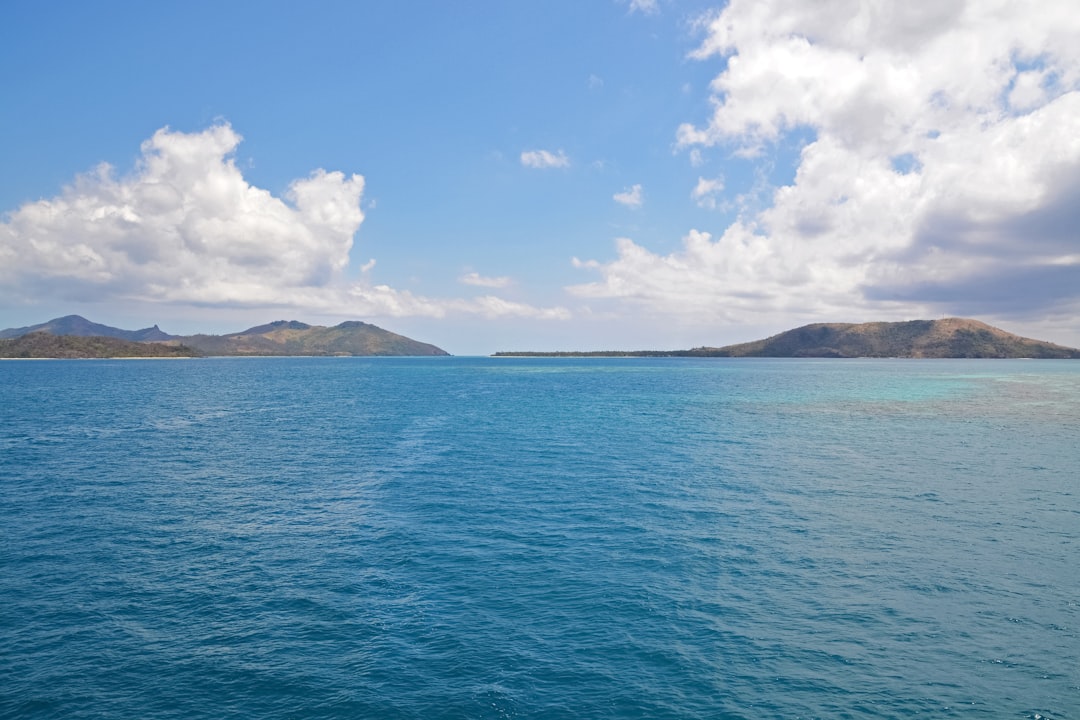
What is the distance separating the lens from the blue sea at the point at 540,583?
2184 cm

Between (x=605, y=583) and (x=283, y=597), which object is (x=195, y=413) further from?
(x=605, y=583)

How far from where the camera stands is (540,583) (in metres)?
31.3

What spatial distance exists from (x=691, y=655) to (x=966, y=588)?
1632cm

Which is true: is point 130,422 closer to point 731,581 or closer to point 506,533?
point 506,533

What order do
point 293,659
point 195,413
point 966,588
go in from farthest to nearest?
point 195,413 → point 966,588 → point 293,659

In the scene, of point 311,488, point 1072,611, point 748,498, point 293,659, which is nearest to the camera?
point 293,659

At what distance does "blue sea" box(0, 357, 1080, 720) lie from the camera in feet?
71.7

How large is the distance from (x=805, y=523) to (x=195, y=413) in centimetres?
10326

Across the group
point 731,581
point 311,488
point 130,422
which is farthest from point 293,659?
point 130,422

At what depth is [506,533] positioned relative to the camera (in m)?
39.5

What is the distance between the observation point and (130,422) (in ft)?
308

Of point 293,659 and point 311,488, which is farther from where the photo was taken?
point 311,488

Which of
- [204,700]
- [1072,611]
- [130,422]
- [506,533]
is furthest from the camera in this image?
[130,422]

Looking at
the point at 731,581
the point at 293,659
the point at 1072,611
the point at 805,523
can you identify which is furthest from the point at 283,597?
the point at 1072,611
